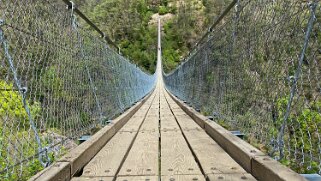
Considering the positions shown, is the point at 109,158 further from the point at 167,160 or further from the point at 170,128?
the point at 170,128

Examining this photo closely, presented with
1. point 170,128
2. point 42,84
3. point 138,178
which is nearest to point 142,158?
point 138,178

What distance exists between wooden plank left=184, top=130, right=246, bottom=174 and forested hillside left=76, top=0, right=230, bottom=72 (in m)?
34.1

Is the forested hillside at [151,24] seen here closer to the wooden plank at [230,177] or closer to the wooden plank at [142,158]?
the wooden plank at [142,158]

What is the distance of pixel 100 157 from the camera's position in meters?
1.73

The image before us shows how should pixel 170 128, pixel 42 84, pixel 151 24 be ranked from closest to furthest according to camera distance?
pixel 42 84
pixel 170 128
pixel 151 24

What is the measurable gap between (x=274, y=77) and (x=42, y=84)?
1125 millimetres

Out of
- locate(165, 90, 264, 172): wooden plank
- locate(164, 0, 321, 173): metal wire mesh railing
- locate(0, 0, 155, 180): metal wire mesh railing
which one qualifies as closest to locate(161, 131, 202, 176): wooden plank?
locate(165, 90, 264, 172): wooden plank

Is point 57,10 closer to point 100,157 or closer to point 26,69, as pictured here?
point 26,69

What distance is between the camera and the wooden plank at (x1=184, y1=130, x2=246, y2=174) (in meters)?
1.47

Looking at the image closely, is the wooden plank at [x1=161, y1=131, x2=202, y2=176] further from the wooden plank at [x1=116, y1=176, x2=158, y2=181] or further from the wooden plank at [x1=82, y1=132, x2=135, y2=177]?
the wooden plank at [x1=82, y1=132, x2=135, y2=177]

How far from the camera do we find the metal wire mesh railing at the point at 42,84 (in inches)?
54.4

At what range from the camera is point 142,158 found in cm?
172

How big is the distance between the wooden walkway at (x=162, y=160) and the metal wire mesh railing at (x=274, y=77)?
222mm

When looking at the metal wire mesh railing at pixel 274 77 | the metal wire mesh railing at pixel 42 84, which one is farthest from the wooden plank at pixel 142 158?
the metal wire mesh railing at pixel 274 77
